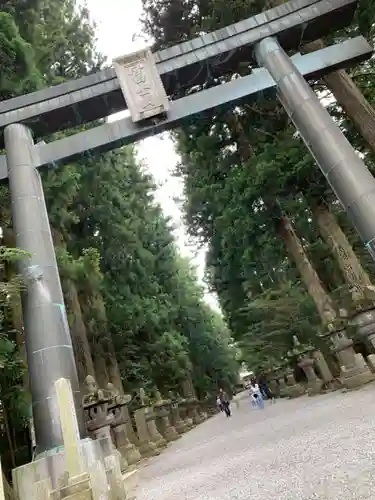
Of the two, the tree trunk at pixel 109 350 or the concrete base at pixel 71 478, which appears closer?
the concrete base at pixel 71 478

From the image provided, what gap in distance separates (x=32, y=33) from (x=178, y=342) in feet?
43.4

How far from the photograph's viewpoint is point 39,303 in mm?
5230

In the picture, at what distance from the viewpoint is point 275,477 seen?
3.75m

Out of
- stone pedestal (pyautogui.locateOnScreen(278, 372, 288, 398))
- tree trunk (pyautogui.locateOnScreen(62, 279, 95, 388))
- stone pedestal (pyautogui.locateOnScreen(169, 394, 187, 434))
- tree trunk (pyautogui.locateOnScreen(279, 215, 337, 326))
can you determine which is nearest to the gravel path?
tree trunk (pyautogui.locateOnScreen(279, 215, 337, 326))

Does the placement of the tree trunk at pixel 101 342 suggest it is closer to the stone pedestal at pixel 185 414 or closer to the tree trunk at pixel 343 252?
the stone pedestal at pixel 185 414

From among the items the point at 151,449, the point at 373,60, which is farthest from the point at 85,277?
the point at 373,60

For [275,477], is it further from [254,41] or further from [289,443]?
[254,41]

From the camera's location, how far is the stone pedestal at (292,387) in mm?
15078

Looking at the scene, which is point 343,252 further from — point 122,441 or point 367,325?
point 122,441

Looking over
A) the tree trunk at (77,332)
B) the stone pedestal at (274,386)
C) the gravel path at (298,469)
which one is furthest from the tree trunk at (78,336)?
the stone pedestal at (274,386)

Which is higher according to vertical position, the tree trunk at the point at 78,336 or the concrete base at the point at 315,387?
the tree trunk at the point at 78,336

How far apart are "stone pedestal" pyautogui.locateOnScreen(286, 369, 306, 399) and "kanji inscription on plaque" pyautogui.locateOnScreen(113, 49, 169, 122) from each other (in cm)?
1244

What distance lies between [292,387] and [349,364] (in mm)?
7015

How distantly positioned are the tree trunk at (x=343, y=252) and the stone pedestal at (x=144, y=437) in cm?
729
